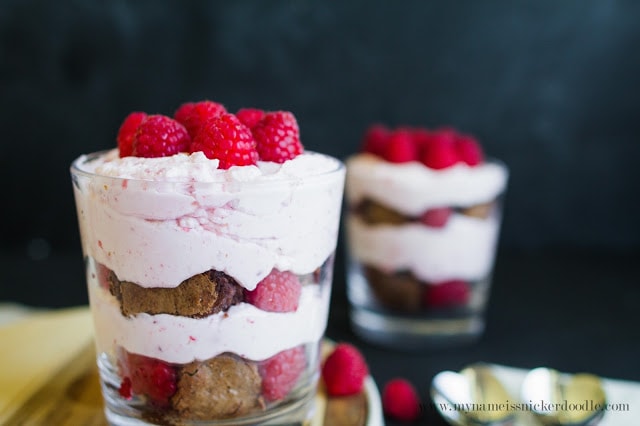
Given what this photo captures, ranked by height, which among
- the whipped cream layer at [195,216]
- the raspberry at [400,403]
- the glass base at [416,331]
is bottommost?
the glass base at [416,331]

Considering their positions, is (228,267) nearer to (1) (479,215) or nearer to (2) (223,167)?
(2) (223,167)

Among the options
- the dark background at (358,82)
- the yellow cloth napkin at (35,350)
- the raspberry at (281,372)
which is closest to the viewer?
the raspberry at (281,372)

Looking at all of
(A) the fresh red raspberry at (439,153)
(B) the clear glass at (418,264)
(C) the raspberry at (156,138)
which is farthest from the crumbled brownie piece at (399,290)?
(C) the raspberry at (156,138)

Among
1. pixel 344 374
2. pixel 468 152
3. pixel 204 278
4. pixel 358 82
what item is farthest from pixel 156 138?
pixel 358 82

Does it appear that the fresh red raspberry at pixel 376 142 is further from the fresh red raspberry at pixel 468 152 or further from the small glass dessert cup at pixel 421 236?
the fresh red raspberry at pixel 468 152

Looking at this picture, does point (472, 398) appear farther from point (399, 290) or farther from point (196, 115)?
point (196, 115)

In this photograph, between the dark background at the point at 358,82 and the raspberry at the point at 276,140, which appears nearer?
the raspberry at the point at 276,140

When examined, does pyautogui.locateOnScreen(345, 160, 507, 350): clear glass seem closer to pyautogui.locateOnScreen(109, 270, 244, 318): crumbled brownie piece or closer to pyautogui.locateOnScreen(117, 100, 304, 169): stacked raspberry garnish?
pyautogui.locateOnScreen(117, 100, 304, 169): stacked raspberry garnish
